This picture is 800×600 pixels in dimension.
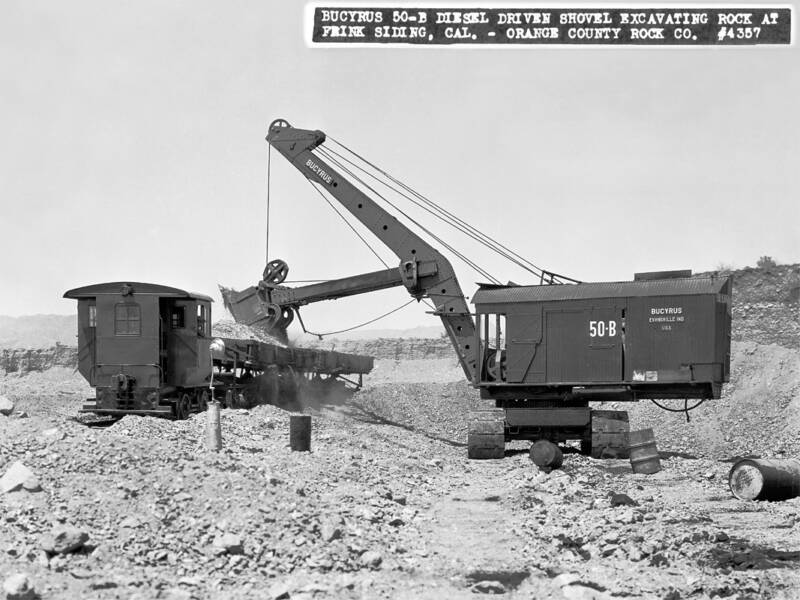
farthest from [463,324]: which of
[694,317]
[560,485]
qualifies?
[560,485]

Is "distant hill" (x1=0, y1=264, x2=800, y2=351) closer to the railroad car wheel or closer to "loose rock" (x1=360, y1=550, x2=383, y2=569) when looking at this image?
the railroad car wheel

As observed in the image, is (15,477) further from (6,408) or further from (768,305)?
(768,305)

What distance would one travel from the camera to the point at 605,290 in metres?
16.6

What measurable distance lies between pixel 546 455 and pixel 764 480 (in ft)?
13.8

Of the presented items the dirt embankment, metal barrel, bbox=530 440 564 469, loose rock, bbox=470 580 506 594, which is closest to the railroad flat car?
metal barrel, bbox=530 440 564 469

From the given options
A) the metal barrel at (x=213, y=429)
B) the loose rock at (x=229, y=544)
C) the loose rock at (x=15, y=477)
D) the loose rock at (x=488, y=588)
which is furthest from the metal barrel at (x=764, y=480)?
the loose rock at (x=15, y=477)

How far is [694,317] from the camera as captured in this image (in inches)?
627

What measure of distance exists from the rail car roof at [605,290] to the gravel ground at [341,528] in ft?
11.0

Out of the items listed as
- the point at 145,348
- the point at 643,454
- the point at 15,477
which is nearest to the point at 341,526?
the point at 15,477

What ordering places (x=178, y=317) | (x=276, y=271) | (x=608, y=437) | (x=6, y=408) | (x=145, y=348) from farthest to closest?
(x=276, y=271), (x=178, y=317), (x=145, y=348), (x=608, y=437), (x=6, y=408)

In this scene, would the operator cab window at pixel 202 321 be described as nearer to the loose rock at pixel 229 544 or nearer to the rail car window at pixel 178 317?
the rail car window at pixel 178 317

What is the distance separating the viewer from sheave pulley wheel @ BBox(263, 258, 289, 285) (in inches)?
906

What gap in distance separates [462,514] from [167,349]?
938 centimetres

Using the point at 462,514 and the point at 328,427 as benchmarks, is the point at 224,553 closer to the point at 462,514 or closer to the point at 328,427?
the point at 462,514
